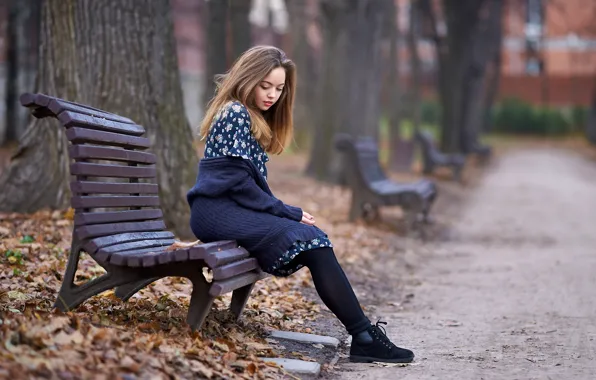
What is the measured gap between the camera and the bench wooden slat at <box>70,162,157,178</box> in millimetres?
Answer: 5254

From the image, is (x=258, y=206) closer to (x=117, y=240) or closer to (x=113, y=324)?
(x=117, y=240)

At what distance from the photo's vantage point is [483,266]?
10.1m

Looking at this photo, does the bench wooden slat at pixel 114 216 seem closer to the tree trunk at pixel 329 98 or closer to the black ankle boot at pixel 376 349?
the black ankle boot at pixel 376 349

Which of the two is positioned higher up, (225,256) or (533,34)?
(533,34)

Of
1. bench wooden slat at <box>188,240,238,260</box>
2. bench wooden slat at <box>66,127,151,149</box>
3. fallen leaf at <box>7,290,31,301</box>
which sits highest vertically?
bench wooden slat at <box>66,127,151,149</box>

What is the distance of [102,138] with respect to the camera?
5.51 meters

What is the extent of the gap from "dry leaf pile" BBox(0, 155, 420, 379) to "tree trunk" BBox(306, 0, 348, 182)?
33.8ft

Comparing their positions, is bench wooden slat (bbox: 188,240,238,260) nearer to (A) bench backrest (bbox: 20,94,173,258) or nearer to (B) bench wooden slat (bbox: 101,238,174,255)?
(B) bench wooden slat (bbox: 101,238,174,255)

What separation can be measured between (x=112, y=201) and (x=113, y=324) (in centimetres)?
71

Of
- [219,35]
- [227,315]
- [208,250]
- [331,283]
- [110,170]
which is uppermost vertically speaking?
[219,35]

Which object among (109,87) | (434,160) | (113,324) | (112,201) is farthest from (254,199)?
(434,160)

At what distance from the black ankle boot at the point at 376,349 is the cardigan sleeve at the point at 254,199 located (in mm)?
777

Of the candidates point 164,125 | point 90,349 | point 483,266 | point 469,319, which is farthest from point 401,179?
→ point 90,349

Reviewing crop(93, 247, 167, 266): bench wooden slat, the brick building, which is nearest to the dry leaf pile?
crop(93, 247, 167, 266): bench wooden slat
